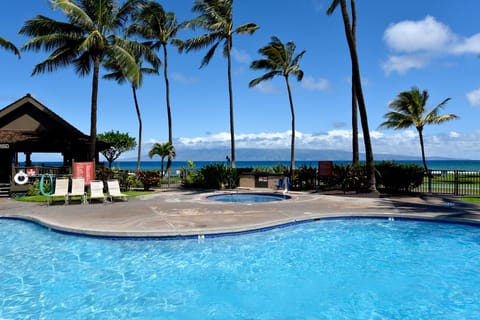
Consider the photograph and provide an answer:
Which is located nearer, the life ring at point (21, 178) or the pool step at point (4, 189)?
the life ring at point (21, 178)

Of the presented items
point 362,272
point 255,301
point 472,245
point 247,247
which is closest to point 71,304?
point 255,301

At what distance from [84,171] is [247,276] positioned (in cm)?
1132

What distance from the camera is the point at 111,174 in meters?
17.9

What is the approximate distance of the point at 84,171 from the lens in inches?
563

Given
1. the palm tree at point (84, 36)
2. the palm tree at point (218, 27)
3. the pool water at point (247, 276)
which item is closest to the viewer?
the pool water at point (247, 276)

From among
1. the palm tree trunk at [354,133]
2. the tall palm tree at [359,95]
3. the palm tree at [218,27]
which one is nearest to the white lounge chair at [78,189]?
the palm tree at [218,27]

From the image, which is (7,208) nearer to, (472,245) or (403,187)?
(472,245)

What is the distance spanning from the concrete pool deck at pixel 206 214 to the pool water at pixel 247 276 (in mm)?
261

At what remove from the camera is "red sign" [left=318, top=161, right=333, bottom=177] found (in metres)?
17.1

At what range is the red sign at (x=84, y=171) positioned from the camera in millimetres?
14086

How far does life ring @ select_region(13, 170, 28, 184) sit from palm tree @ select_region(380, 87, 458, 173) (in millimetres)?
28095

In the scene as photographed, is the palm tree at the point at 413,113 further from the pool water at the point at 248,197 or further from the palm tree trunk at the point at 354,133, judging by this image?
the pool water at the point at 248,197

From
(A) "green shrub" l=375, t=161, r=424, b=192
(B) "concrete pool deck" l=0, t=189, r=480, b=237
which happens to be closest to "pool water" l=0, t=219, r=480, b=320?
(B) "concrete pool deck" l=0, t=189, r=480, b=237

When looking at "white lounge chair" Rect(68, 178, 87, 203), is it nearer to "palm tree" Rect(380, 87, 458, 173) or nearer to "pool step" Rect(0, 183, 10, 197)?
"pool step" Rect(0, 183, 10, 197)
